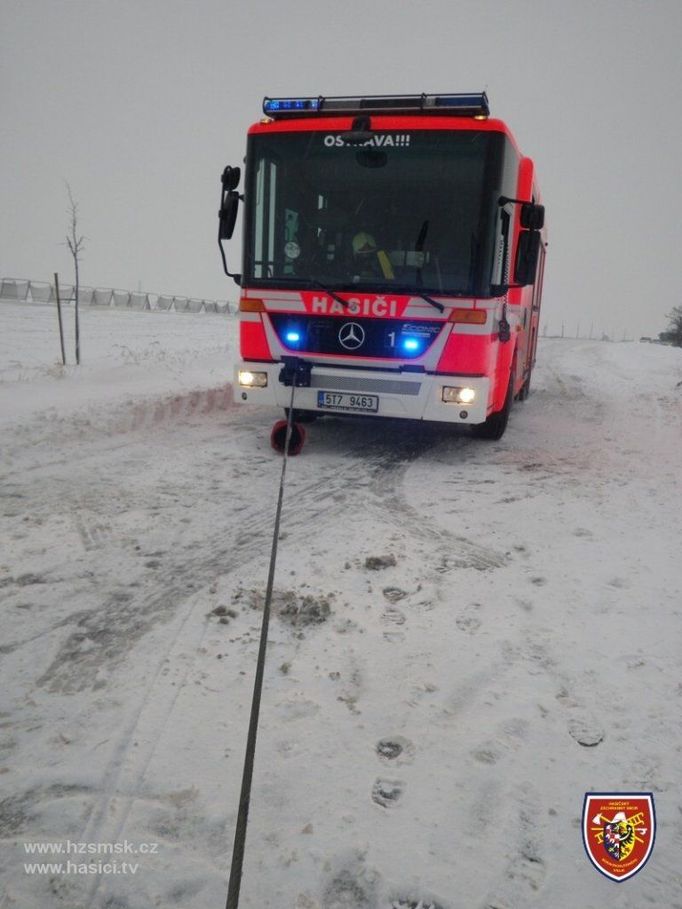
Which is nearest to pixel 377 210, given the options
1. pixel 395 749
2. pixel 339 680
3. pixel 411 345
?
pixel 411 345

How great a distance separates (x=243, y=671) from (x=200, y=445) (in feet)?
14.6

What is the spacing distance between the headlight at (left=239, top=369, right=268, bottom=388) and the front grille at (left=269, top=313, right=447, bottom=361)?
417 millimetres

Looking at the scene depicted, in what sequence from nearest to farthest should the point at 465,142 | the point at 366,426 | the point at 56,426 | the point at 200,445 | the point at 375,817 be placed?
the point at 375,817 → the point at 465,142 → the point at 200,445 → the point at 56,426 → the point at 366,426

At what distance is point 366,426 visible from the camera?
332 inches

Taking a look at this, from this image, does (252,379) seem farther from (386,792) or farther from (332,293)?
(386,792)

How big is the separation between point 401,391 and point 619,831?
4502 millimetres

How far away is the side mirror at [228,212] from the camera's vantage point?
20.0 ft

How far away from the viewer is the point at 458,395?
5.98m

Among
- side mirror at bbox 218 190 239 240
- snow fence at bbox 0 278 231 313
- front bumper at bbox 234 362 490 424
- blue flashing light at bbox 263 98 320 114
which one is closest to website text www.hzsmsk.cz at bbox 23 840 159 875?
front bumper at bbox 234 362 490 424

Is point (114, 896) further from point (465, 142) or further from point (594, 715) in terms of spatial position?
point (465, 142)

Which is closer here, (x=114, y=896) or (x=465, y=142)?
(x=114, y=896)

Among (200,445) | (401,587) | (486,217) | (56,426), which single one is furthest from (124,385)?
(401,587)

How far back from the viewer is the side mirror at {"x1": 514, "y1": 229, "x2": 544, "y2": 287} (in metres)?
5.84

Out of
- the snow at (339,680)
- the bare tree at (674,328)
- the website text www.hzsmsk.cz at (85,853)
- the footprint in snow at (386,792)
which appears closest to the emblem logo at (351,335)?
the snow at (339,680)
